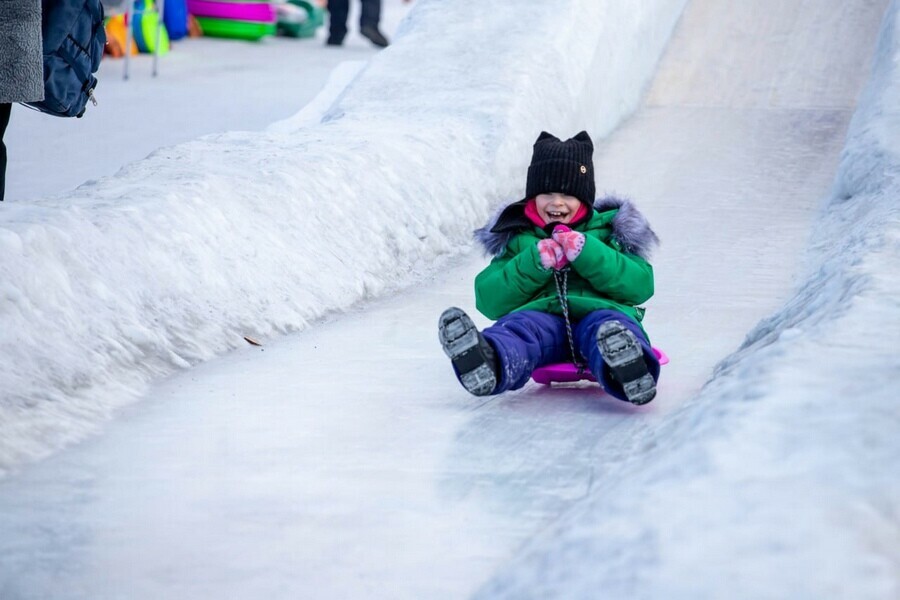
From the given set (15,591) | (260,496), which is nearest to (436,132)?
(260,496)

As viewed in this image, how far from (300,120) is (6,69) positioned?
3.51 meters

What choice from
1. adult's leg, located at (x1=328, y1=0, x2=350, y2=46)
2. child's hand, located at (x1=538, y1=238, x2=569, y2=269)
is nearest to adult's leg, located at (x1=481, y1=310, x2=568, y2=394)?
child's hand, located at (x1=538, y1=238, x2=569, y2=269)

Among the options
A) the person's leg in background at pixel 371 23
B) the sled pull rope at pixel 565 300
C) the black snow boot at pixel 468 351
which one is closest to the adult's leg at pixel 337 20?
the person's leg in background at pixel 371 23

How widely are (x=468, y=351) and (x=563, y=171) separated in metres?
0.60

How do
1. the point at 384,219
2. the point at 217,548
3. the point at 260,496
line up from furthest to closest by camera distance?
the point at 384,219 < the point at 260,496 < the point at 217,548

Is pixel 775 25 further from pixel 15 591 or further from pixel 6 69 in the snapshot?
pixel 15 591

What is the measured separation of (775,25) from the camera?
8266mm

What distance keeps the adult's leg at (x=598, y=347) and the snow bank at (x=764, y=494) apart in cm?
34

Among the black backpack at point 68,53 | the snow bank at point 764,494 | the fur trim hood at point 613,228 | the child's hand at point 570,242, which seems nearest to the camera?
the snow bank at point 764,494

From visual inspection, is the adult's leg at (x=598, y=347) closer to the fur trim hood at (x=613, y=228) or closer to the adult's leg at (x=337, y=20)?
the fur trim hood at (x=613, y=228)

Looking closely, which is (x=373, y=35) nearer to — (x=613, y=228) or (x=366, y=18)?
(x=366, y=18)

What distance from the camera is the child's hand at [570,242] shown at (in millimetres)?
2885

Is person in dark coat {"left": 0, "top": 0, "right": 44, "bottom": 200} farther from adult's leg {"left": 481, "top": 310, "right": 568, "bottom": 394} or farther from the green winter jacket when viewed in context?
adult's leg {"left": 481, "top": 310, "right": 568, "bottom": 394}

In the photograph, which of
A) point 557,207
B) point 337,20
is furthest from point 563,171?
→ point 337,20
